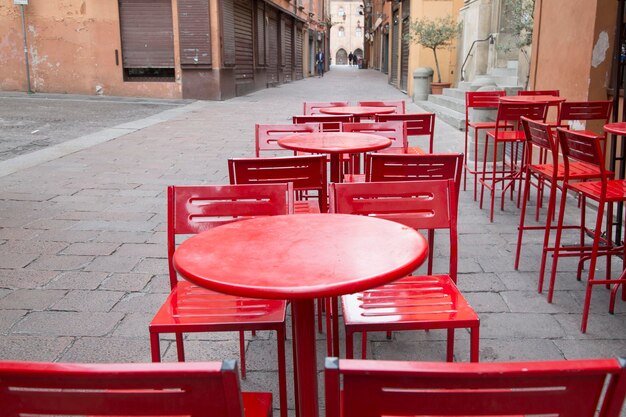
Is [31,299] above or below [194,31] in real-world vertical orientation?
below

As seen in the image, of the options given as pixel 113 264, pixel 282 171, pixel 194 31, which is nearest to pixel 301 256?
pixel 282 171

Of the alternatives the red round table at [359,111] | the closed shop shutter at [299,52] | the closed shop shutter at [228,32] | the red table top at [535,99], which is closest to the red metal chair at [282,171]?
the red round table at [359,111]

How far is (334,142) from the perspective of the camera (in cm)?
429

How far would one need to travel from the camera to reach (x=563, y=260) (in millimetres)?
4355

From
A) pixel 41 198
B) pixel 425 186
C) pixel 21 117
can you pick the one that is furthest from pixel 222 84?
pixel 425 186

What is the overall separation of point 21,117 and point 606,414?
14.2 meters

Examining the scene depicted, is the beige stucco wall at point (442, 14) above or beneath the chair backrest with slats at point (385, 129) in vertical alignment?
above

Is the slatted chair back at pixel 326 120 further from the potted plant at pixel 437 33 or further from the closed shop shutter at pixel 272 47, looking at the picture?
the closed shop shutter at pixel 272 47

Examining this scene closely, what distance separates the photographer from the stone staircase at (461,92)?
11.5 m

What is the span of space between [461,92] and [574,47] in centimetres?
726

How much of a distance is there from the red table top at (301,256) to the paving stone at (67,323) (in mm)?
1638

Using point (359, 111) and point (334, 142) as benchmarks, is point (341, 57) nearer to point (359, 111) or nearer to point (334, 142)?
point (359, 111)

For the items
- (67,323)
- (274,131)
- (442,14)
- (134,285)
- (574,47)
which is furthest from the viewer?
(442,14)

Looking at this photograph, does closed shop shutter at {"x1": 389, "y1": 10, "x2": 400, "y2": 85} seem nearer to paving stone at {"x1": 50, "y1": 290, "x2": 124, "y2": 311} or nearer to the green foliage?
the green foliage
